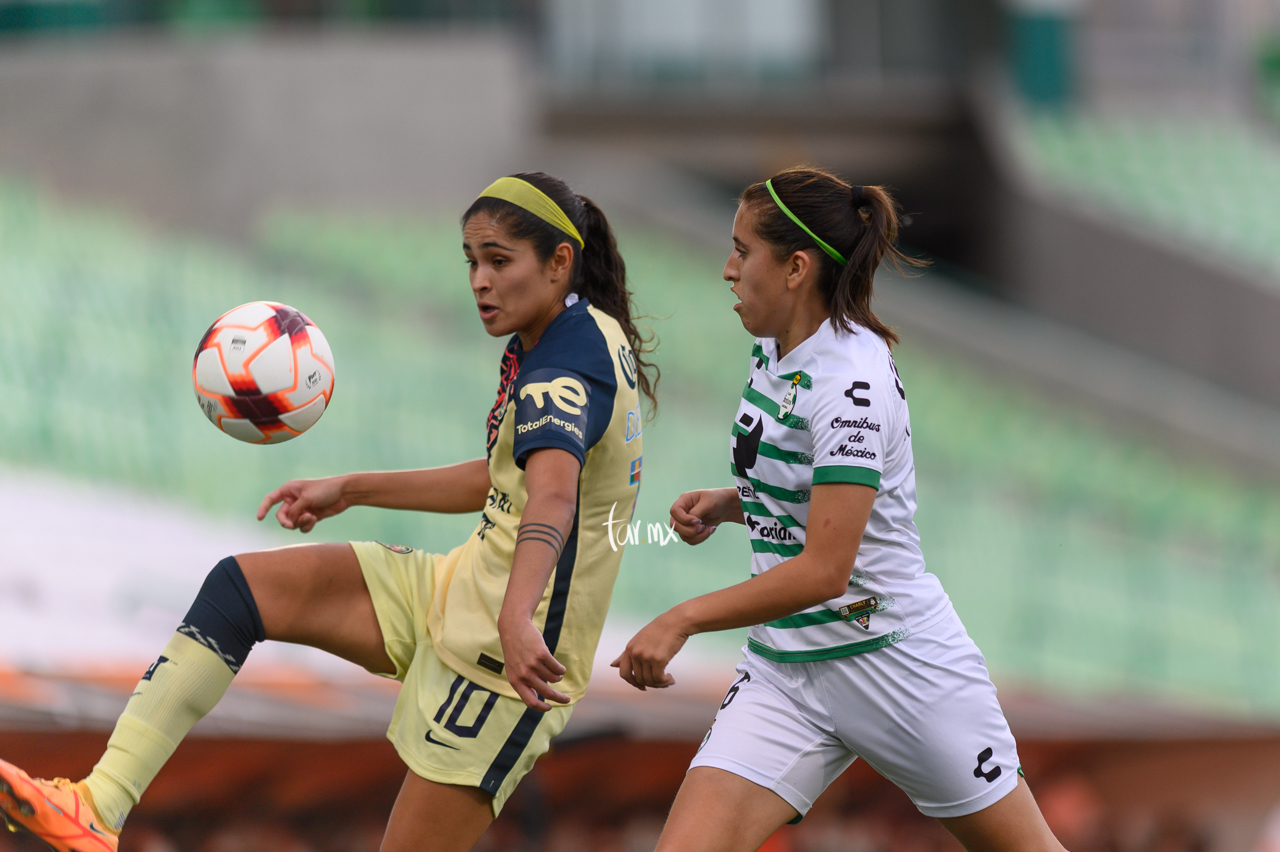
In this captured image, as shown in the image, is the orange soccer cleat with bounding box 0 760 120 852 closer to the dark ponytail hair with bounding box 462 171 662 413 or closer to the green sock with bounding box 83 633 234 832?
the green sock with bounding box 83 633 234 832

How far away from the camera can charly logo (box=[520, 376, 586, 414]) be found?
2844 millimetres

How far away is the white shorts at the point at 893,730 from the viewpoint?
9.41 feet

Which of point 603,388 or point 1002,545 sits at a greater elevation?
point 603,388

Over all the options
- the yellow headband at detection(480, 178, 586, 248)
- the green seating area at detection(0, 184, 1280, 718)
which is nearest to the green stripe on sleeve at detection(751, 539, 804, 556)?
the yellow headband at detection(480, 178, 586, 248)

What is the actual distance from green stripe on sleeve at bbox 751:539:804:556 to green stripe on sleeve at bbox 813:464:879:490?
10.0 inches

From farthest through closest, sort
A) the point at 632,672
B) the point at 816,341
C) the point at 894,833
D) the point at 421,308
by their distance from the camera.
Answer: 1. the point at 421,308
2. the point at 894,833
3. the point at 816,341
4. the point at 632,672

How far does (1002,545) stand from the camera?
26.8 feet

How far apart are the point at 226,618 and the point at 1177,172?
1733 centimetres

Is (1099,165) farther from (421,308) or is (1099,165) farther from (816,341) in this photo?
(816,341)

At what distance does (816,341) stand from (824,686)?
75 centimetres

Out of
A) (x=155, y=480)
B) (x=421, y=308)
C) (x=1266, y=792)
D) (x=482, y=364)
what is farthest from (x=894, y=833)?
(x=421, y=308)

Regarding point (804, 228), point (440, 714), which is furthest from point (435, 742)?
point (804, 228)

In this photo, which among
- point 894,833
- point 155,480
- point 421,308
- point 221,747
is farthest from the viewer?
point 421,308

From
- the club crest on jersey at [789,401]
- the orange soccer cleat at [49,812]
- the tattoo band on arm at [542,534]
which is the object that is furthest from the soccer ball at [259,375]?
the club crest on jersey at [789,401]
